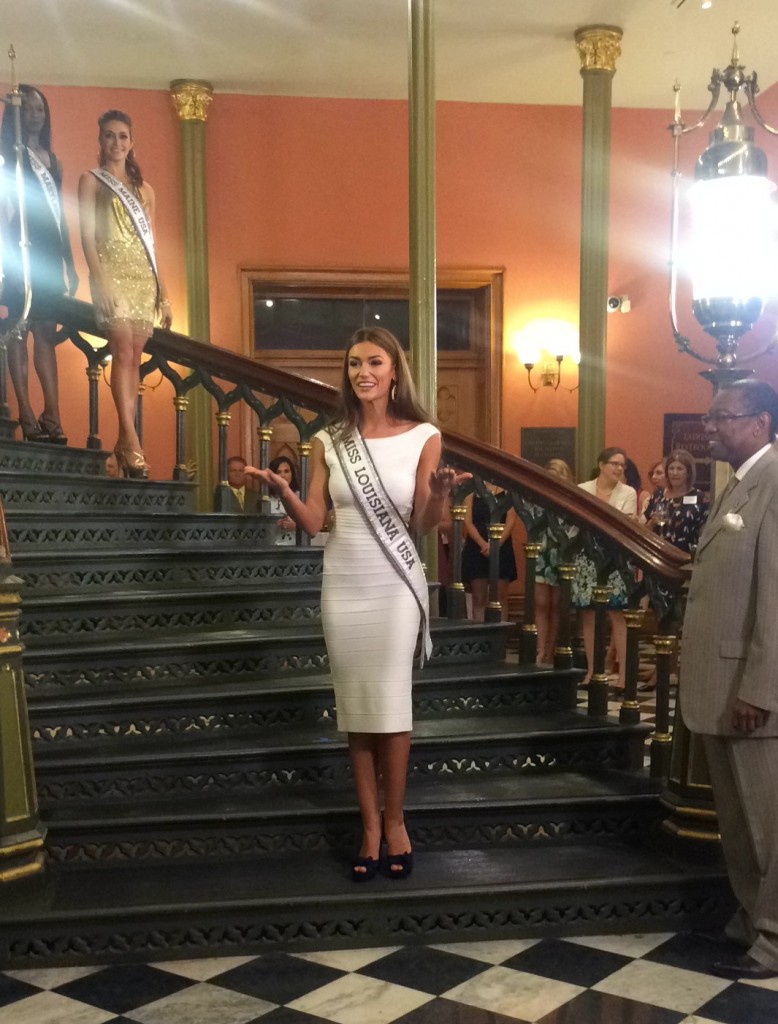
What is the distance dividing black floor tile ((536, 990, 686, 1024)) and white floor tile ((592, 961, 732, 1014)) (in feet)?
0.09

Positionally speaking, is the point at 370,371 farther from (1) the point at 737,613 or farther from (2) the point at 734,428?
(1) the point at 737,613

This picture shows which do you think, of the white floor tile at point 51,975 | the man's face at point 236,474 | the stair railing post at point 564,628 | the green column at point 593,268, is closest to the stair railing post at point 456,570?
the stair railing post at point 564,628

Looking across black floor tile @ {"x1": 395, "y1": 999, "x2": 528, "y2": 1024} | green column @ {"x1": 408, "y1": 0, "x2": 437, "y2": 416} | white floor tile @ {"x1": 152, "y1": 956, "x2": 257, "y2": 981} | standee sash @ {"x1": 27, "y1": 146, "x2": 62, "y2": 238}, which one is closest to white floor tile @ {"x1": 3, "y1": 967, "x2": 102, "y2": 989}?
white floor tile @ {"x1": 152, "y1": 956, "x2": 257, "y2": 981}

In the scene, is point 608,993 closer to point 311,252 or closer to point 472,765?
point 472,765

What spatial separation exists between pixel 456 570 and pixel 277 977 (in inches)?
74.9

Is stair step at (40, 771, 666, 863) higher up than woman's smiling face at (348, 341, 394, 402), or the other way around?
woman's smiling face at (348, 341, 394, 402)

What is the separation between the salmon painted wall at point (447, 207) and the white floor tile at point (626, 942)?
6347 millimetres

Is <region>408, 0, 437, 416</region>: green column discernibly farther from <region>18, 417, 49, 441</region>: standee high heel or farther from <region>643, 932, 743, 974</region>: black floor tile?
<region>643, 932, 743, 974</region>: black floor tile

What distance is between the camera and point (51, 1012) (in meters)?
2.39

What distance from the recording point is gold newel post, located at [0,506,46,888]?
2.67m

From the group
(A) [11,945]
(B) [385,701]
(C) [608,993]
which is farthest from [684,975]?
(A) [11,945]

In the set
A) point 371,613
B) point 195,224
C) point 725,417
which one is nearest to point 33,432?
point 371,613

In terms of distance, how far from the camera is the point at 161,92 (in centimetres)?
855

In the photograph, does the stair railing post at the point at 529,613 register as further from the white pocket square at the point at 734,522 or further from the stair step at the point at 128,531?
the white pocket square at the point at 734,522
